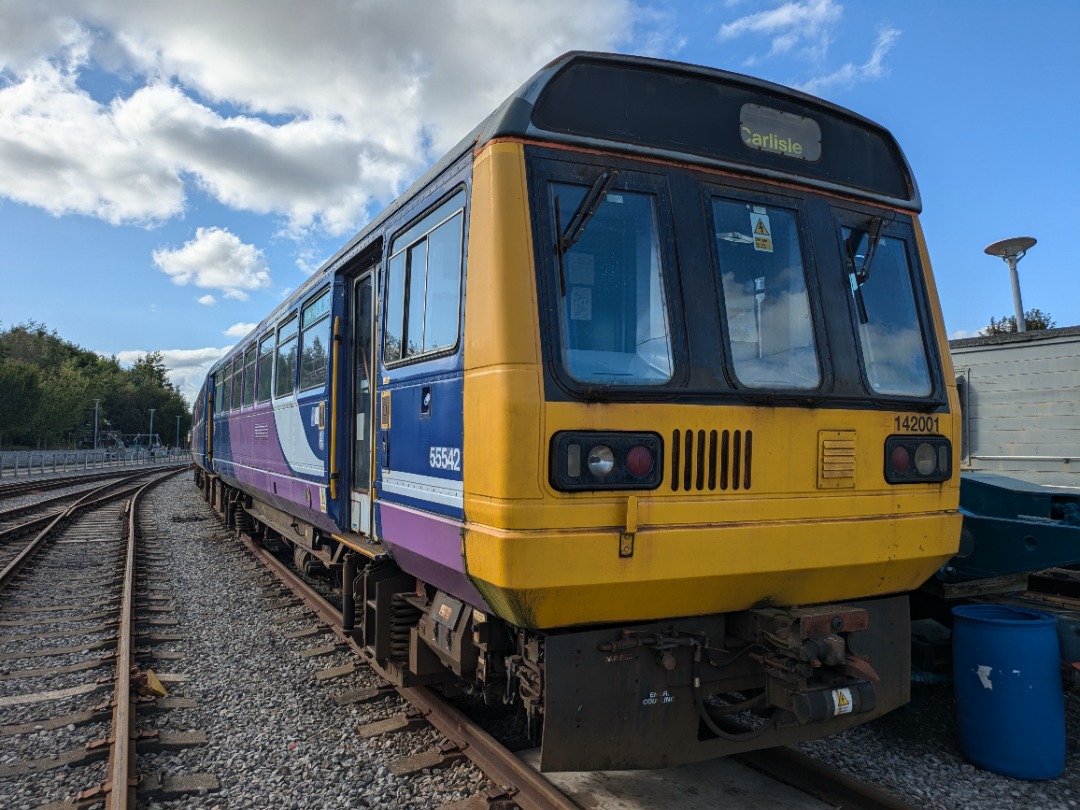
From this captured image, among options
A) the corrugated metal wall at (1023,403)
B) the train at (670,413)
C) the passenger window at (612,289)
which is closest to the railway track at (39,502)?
the train at (670,413)

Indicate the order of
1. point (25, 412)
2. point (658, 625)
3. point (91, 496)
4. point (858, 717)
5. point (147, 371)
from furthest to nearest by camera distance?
point (147, 371), point (25, 412), point (91, 496), point (858, 717), point (658, 625)

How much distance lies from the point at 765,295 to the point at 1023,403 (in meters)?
6.82

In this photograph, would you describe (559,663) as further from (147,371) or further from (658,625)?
(147,371)

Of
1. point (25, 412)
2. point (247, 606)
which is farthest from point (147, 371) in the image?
point (247, 606)

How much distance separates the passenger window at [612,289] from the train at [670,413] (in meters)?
0.01

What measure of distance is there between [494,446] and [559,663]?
0.92 meters

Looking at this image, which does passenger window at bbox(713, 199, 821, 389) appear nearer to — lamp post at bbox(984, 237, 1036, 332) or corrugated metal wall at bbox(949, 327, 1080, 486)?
corrugated metal wall at bbox(949, 327, 1080, 486)

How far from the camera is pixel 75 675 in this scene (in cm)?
605

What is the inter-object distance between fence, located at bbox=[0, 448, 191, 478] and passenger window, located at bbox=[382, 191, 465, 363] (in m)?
33.9

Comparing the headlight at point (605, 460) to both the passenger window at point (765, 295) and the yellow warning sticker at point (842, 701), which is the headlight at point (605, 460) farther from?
the yellow warning sticker at point (842, 701)

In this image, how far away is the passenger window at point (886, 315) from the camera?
3838 millimetres

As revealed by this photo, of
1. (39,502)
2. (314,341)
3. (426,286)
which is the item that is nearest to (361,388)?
(314,341)

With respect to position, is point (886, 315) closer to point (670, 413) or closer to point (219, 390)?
point (670, 413)

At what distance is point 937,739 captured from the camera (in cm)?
473
